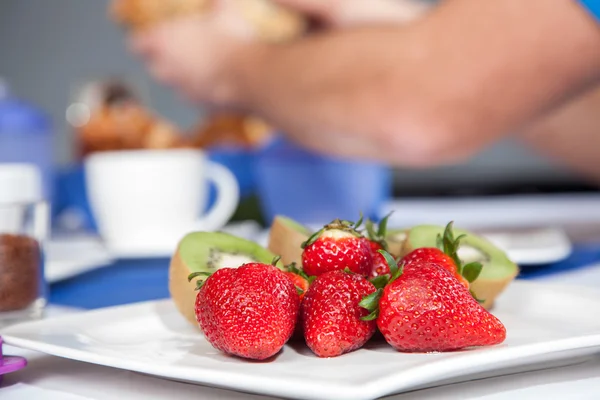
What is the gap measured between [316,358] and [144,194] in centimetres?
63

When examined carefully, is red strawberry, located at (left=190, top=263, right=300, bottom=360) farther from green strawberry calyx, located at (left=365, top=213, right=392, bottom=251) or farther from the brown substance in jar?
the brown substance in jar

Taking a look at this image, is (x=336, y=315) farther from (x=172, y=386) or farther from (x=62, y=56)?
(x=62, y=56)

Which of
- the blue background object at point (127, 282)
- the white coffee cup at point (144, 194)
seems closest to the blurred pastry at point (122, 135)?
the white coffee cup at point (144, 194)

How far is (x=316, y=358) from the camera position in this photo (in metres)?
0.43

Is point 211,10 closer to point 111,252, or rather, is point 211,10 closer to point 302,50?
point 302,50

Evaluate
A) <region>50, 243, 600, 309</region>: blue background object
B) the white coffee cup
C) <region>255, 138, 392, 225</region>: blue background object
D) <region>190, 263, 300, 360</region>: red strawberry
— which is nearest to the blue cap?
the white coffee cup

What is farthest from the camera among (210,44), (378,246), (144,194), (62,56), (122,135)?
(62,56)

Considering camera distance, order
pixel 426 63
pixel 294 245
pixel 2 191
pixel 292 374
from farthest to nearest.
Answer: pixel 426 63
pixel 2 191
pixel 294 245
pixel 292 374

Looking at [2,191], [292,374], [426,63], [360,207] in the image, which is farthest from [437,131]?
[292,374]

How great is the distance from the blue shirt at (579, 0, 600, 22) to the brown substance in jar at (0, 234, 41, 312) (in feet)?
1.81

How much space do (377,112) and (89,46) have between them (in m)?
2.77

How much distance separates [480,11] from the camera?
3.09ft

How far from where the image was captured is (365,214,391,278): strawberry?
0.50 meters

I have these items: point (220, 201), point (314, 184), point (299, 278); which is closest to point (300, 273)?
point (299, 278)
